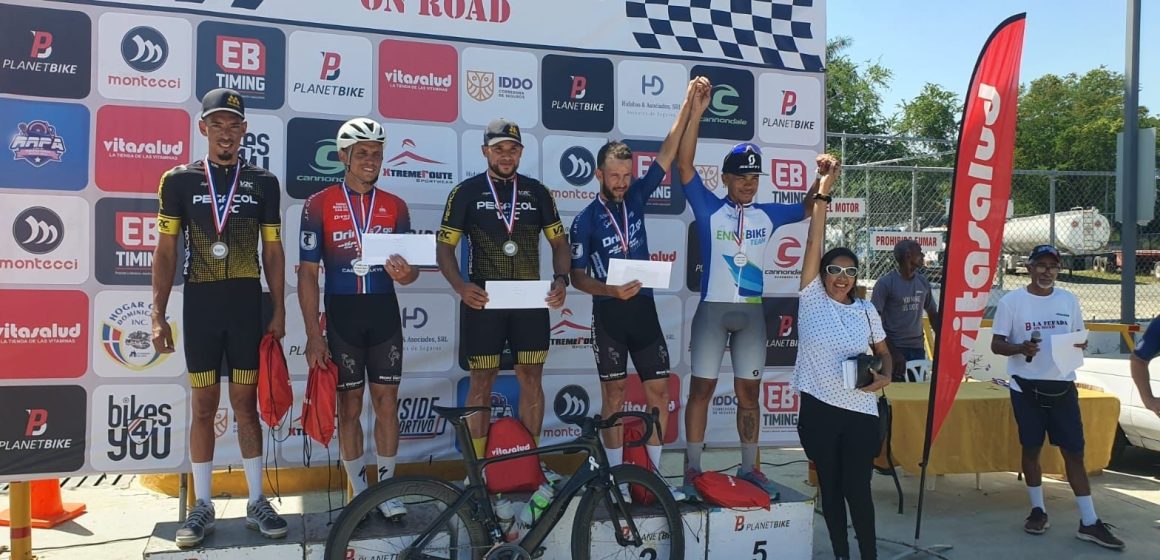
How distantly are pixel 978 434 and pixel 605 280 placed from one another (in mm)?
2850

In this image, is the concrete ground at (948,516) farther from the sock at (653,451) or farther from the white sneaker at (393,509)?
the white sneaker at (393,509)

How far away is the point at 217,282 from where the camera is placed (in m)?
3.29

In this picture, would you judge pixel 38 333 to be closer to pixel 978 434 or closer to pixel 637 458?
pixel 637 458

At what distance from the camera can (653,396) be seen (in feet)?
12.7

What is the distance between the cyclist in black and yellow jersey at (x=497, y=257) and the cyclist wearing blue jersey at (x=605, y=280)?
0.71 ft

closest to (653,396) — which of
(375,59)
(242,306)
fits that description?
(242,306)

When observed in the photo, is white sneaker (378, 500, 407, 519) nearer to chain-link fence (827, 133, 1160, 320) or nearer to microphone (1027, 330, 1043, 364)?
microphone (1027, 330, 1043, 364)

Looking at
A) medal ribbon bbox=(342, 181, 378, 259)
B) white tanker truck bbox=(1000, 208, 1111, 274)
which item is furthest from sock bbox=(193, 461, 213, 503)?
white tanker truck bbox=(1000, 208, 1111, 274)

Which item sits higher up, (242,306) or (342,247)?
(342,247)

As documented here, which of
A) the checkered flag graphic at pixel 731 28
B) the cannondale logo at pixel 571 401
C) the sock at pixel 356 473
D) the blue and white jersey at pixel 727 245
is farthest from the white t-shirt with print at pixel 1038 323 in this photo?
the sock at pixel 356 473

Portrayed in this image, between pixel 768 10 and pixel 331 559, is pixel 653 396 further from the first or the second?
pixel 768 10

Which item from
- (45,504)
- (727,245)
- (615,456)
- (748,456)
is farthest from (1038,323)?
(45,504)

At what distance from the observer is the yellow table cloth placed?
15.7ft

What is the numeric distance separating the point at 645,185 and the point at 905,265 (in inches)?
103
